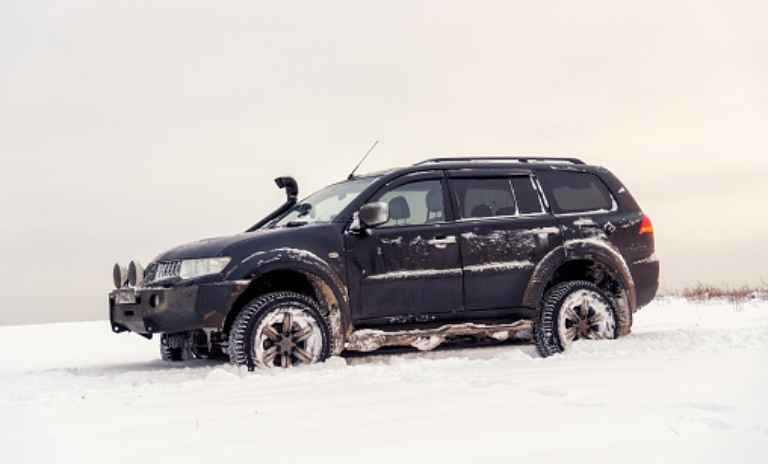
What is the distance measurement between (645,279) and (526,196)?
1494 millimetres

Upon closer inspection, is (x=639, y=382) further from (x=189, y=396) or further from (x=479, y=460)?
(x=189, y=396)

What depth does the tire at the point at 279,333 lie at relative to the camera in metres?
7.57

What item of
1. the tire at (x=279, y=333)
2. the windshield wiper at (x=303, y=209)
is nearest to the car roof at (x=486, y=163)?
the windshield wiper at (x=303, y=209)

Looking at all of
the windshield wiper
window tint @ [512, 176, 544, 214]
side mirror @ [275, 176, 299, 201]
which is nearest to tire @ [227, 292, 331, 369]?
the windshield wiper

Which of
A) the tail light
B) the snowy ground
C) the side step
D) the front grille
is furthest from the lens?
the tail light

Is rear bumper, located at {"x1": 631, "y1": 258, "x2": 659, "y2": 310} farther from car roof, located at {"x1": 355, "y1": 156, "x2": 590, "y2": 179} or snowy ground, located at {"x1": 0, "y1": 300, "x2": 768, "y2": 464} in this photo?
car roof, located at {"x1": 355, "y1": 156, "x2": 590, "y2": 179}

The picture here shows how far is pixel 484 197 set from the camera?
884 cm

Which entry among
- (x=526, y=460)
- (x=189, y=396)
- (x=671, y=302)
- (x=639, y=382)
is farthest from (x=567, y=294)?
(x=671, y=302)

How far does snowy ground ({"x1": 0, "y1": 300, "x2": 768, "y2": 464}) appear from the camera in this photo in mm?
4324

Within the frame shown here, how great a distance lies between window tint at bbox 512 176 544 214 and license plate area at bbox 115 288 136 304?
3670mm

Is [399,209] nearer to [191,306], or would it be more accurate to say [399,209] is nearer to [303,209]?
[303,209]

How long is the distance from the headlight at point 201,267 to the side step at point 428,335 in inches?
50.4

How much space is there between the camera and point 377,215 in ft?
25.8

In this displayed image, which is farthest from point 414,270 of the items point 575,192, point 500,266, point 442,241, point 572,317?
point 575,192
